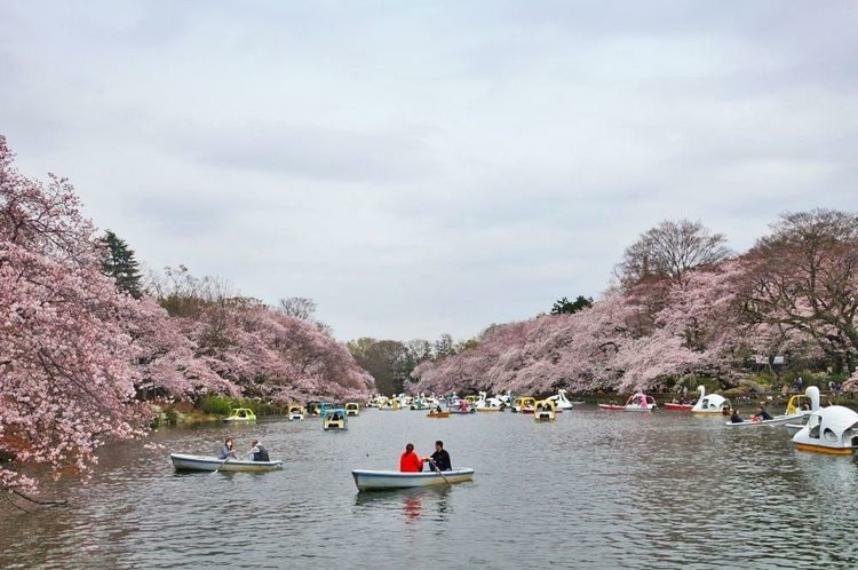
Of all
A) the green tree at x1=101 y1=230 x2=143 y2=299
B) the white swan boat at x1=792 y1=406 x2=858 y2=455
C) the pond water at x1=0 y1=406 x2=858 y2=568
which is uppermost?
the green tree at x1=101 y1=230 x2=143 y2=299

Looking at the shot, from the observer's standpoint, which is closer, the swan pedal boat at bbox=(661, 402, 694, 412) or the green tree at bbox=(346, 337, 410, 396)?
the swan pedal boat at bbox=(661, 402, 694, 412)

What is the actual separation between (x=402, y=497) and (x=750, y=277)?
43.6 meters

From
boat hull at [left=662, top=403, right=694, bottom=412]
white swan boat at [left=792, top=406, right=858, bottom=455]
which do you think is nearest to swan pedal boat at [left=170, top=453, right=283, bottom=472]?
white swan boat at [left=792, top=406, right=858, bottom=455]

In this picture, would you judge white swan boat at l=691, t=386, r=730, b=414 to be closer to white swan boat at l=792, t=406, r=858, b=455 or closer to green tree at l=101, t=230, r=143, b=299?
white swan boat at l=792, t=406, r=858, b=455

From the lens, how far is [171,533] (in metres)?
21.4

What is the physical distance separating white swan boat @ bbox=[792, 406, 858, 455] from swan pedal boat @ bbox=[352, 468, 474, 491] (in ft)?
57.5

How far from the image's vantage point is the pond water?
18.3 metres

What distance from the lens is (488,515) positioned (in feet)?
76.7

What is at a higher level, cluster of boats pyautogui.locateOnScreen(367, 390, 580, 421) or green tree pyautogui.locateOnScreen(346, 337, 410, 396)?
green tree pyautogui.locateOnScreen(346, 337, 410, 396)

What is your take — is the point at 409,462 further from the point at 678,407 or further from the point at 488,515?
the point at 678,407

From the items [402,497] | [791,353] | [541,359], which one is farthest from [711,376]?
[402,497]

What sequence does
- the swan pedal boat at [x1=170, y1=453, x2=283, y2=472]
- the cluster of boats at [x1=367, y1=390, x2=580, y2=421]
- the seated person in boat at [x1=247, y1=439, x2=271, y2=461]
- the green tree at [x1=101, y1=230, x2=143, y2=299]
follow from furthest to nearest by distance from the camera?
the green tree at [x1=101, y1=230, x2=143, y2=299] → the cluster of boats at [x1=367, y1=390, x2=580, y2=421] → the seated person in boat at [x1=247, y1=439, x2=271, y2=461] → the swan pedal boat at [x1=170, y1=453, x2=283, y2=472]

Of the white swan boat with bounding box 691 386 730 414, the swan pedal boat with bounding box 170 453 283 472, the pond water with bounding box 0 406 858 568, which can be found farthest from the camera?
the white swan boat with bounding box 691 386 730 414

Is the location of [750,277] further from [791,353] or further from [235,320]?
[235,320]
